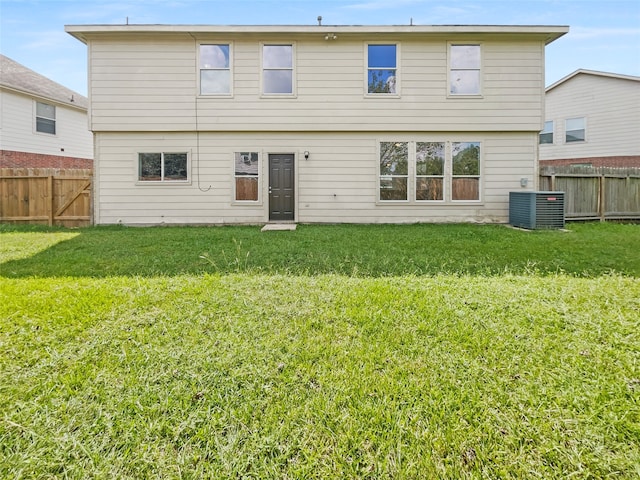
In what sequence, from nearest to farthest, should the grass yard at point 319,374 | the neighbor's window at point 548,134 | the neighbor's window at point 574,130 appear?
the grass yard at point 319,374 → the neighbor's window at point 574,130 → the neighbor's window at point 548,134

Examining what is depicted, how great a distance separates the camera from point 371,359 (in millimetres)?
2412

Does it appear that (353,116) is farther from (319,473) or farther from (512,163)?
(319,473)

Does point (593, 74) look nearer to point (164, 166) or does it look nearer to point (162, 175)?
point (164, 166)

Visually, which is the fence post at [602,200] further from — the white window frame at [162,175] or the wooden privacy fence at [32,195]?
the wooden privacy fence at [32,195]

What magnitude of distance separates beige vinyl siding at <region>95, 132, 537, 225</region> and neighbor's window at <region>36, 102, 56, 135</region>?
9.44m

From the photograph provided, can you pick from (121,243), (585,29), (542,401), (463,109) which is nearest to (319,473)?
(542,401)

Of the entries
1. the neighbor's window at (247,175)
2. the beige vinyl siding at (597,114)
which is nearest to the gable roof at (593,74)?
the beige vinyl siding at (597,114)

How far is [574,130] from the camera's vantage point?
18297 mm

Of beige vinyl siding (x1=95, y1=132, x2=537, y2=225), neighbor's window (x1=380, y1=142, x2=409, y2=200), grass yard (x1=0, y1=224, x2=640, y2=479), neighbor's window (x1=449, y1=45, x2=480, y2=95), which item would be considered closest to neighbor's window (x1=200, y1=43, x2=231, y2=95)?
beige vinyl siding (x1=95, y1=132, x2=537, y2=225)

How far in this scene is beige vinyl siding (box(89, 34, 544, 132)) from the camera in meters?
10.0

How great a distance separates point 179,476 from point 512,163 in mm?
11371

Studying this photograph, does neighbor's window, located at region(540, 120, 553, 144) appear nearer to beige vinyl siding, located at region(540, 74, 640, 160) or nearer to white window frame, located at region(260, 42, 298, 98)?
beige vinyl siding, located at region(540, 74, 640, 160)

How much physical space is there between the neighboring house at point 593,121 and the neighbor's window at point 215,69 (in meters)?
15.6

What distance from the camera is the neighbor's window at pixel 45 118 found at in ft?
53.6
